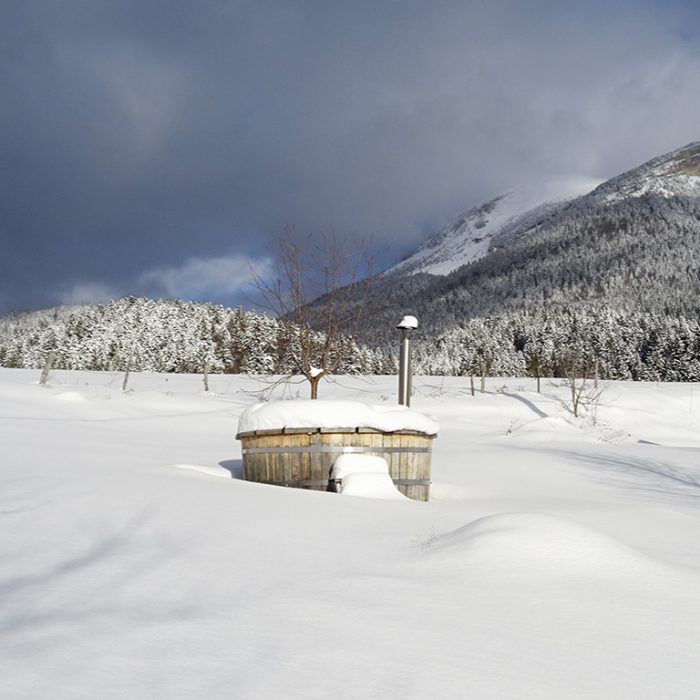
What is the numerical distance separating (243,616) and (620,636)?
1479 millimetres

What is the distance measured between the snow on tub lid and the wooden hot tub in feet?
0.15

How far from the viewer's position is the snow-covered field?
2.20 meters

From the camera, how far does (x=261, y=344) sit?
62250 millimetres

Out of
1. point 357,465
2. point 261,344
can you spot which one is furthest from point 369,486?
point 261,344

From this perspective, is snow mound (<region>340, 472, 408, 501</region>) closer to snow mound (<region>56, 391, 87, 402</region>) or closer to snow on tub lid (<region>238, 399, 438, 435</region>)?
snow on tub lid (<region>238, 399, 438, 435</region>)

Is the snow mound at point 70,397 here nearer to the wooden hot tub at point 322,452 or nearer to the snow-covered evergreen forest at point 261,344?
the wooden hot tub at point 322,452

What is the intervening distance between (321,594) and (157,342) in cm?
7720

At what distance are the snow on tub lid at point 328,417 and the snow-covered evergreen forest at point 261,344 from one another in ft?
164

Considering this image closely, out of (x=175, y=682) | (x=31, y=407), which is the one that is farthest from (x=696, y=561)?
(x=31, y=407)

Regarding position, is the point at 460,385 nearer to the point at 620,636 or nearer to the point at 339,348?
the point at 339,348

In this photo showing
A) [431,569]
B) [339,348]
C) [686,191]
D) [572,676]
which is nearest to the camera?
[572,676]

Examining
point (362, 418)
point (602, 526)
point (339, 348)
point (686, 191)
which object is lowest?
point (602, 526)

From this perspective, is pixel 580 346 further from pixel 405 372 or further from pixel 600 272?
pixel 600 272

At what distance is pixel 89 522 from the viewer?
4.25 metres
